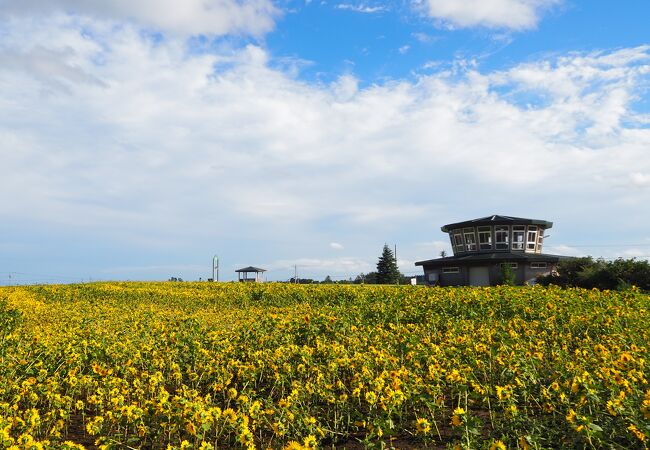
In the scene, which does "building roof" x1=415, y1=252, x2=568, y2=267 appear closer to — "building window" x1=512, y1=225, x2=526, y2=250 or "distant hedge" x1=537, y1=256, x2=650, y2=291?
"building window" x1=512, y1=225, x2=526, y2=250

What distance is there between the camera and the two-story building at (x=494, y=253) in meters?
38.4

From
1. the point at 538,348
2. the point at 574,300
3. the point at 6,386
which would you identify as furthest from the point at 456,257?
the point at 6,386

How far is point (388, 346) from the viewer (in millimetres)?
7488

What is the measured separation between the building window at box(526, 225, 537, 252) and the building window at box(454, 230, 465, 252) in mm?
5042

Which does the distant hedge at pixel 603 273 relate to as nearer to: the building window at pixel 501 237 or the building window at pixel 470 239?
the building window at pixel 501 237

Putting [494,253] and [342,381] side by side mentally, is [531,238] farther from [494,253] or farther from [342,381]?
[342,381]

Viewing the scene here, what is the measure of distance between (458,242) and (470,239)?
1488mm

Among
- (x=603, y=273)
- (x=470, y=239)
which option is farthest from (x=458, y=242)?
(x=603, y=273)

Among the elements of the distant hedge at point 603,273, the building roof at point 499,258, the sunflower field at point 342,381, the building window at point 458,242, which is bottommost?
the sunflower field at point 342,381

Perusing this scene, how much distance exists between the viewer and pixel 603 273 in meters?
28.4

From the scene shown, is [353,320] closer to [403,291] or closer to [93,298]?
[403,291]

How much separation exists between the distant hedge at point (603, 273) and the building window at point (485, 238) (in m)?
7.62

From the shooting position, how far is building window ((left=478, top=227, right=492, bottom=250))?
40656 mm

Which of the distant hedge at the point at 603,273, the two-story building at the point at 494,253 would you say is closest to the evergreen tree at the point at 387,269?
the two-story building at the point at 494,253
